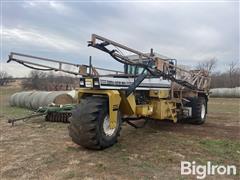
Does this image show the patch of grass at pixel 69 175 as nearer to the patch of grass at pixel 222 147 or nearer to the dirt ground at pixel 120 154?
the dirt ground at pixel 120 154

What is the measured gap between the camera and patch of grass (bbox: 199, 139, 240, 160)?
581cm

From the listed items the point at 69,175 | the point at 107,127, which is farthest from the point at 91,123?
the point at 69,175

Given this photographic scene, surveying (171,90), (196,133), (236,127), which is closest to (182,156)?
(196,133)

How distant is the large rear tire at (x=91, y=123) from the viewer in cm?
549

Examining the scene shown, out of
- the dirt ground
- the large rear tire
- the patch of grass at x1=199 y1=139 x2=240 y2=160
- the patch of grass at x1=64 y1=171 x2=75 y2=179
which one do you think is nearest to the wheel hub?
the large rear tire

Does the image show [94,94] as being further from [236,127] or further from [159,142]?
[236,127]

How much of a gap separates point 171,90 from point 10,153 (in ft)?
16.9

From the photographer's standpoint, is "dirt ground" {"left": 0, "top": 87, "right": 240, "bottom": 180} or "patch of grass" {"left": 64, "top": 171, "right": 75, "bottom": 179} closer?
"patch of grass" {"left": 64, "top": 171, "right": 75, "bottom": 179}

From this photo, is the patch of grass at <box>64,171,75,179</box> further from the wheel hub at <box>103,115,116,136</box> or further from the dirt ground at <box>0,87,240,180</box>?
the wheel hub at <box>103,115,116,136</box>

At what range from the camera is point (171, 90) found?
884 centimetres

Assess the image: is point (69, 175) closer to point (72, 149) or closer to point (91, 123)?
point (91, 123)

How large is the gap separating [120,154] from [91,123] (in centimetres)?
90

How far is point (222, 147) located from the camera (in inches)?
253

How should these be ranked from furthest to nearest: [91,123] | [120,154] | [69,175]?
[120,154]
[91,123]
[69,175]
